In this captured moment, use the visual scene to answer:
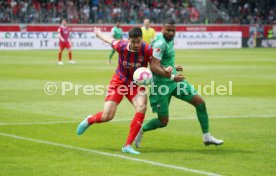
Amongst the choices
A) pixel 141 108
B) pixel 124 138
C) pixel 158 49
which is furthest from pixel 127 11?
pixel 141 108

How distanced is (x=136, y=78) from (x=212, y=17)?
50014 mm

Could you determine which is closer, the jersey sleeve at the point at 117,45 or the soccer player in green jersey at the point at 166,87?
the soccer player in green jersey at the point at 166,87

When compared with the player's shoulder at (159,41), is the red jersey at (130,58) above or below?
below

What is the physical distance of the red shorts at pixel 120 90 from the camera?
11.4m

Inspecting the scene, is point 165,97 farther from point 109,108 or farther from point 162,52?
point 109,108

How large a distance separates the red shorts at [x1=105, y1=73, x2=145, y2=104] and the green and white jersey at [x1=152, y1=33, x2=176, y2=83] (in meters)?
0.37

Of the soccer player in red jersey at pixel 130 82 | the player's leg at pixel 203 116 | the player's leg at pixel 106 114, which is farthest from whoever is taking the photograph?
the player's leg at pixel 203 116

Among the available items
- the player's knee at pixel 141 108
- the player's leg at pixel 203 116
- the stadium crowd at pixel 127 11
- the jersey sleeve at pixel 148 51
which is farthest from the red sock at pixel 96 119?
the stadium crowd at pixel 127 11

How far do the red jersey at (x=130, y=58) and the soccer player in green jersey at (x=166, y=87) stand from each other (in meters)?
0.14

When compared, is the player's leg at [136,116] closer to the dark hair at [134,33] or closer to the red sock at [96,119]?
the red sock at [96,119]

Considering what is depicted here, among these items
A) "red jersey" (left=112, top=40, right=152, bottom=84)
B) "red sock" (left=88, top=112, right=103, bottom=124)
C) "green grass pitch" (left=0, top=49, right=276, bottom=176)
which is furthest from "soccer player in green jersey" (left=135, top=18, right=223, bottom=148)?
"red sock" (left=88, top=112, right=103, bottom=124)

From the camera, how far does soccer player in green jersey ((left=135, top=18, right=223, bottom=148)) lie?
36.9ft

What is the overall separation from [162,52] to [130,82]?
72cm

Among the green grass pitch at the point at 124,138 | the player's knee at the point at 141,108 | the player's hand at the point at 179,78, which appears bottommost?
the green grass pitch at the point at 124,138
